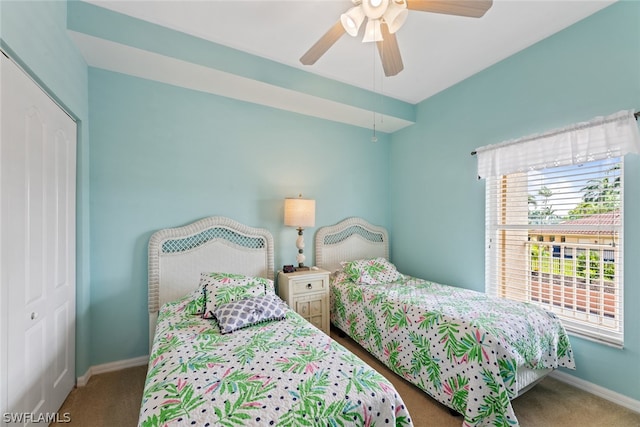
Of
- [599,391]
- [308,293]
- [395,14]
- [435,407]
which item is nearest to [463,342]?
[435,407]

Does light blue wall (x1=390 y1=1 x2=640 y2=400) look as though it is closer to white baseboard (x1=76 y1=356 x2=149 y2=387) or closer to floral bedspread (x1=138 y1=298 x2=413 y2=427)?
floral bedspread (x1=138 y1=298 x2=413 y2=427)

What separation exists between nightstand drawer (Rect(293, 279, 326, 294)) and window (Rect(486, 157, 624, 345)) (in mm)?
1681

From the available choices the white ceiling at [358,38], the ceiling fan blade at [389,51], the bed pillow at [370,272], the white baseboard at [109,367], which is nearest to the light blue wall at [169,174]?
the white baseboard at [109,367]

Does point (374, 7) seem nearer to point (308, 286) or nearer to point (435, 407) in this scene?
A: point (308, 286)

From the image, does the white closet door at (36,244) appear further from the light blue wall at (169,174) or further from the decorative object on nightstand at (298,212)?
the decorative object on nightstand at (298,212)

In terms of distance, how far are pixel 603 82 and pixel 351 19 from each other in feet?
6.33

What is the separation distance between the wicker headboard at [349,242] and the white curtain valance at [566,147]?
144 cm

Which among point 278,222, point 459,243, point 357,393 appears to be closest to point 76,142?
point 278,222

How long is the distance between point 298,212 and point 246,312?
45.5 inches

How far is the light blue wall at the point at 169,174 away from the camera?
2.23 metres

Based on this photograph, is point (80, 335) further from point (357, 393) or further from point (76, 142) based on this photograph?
point (357, 393)

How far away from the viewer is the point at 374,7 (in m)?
1.49

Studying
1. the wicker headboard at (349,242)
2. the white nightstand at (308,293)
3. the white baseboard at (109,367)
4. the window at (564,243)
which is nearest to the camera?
the window at (564,243)

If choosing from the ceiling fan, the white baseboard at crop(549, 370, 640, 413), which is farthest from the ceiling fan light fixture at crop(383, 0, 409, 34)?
the white baseboard at crop(549, 370, 640, 413)
